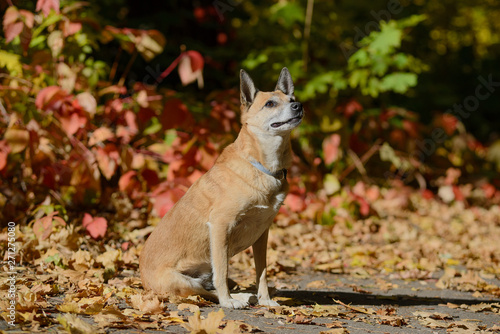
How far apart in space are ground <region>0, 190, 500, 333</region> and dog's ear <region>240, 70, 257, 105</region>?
1.48 metres

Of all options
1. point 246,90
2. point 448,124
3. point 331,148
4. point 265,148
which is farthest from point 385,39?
point 265,148

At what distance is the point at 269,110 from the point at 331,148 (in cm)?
402

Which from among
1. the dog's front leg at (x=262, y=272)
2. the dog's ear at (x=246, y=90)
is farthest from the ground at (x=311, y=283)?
the dog's ear at (x=246, y=90)

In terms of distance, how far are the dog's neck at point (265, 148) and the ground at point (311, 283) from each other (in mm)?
995

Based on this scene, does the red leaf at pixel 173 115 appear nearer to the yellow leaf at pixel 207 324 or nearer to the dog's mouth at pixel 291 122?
the dog's mouth at pixel 291 122

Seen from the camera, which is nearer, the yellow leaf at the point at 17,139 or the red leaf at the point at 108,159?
the yellow leaf at the point at 17,139

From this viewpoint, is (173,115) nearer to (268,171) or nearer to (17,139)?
(17,139)

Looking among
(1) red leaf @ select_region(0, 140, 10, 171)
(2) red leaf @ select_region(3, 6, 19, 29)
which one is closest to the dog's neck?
(1) red leaf @ select_region(0, 140, 10, 171)

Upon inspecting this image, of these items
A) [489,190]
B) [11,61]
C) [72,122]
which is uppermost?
[11,61]

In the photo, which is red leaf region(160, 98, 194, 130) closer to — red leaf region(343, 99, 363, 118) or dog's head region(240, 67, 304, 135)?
dog's head region(240, 67, 304, 135)

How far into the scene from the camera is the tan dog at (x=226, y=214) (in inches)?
136

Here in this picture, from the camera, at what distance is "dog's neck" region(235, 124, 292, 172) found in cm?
358

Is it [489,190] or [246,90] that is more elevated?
[246,90]

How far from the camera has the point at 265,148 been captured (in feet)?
11.8
